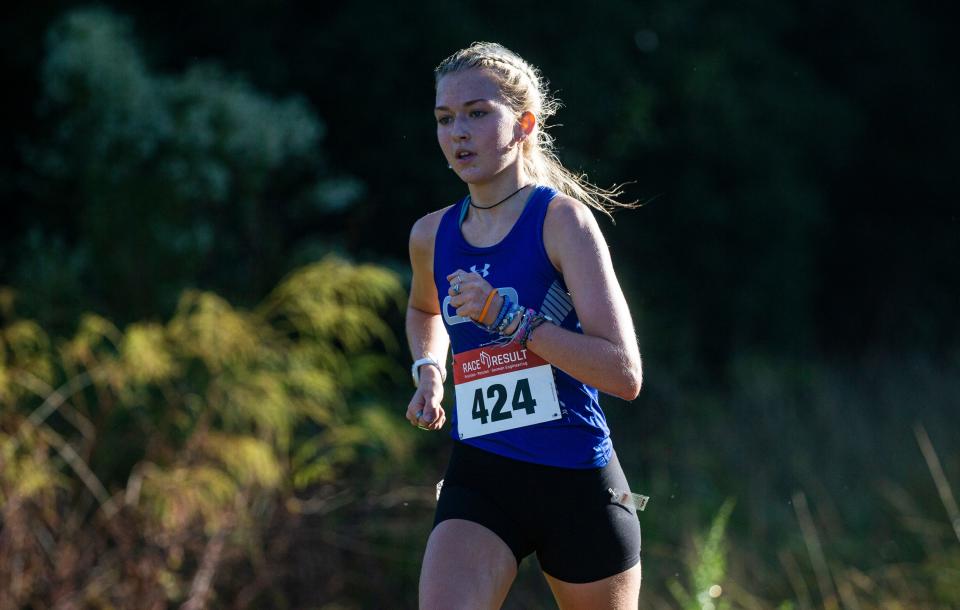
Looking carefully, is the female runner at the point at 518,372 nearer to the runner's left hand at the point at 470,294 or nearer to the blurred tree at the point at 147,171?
the runner's left hand at the point at 470,294

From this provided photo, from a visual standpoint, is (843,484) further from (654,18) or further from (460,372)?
(460,372)

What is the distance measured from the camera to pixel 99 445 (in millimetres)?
5621

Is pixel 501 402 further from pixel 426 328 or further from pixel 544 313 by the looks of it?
pixel 426 328

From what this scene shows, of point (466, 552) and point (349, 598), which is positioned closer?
point (466, 552)

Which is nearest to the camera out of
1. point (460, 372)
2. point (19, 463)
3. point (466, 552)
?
point (466, 552)

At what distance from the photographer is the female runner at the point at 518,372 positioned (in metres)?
2.45

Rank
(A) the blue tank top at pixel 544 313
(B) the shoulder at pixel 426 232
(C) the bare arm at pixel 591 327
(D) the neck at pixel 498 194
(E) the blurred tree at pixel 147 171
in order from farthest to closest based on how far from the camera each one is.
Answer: (E) the blurred tree at pixel 147 171 → (B) the shoulder at pixel 426 232 → (D) the neck at pixel 498 194 → (A) the blue tank top at pixel 544 313 → (C) the bare arm at pixel 591 327

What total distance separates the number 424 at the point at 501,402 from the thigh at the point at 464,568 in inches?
9.1

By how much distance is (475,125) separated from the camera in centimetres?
262

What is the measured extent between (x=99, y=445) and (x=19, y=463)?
23.5 inches

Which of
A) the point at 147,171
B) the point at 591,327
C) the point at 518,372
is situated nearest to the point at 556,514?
the point at 518,372

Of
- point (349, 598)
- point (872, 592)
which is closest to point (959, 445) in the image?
point (872, 592)

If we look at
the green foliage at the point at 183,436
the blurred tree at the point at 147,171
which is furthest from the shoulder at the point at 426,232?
the blurred tree at the point at 147,171

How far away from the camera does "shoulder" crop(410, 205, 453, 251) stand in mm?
2812
